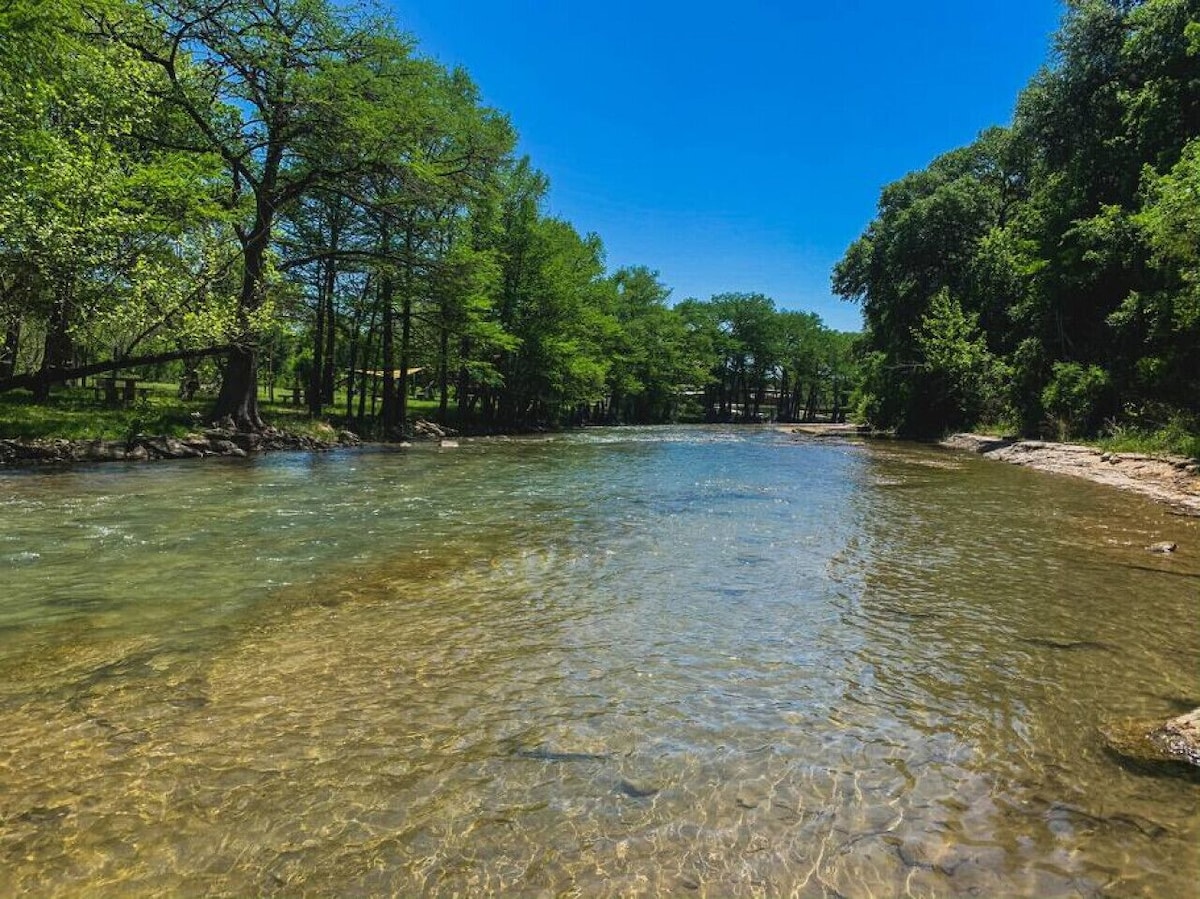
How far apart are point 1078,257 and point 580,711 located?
3452 cm

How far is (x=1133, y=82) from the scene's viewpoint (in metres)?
30.1

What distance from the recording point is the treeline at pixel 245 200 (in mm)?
15805

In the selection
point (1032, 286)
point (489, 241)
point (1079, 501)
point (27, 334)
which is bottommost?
point (1079, 501)

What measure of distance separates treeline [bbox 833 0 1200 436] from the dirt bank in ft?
8.07

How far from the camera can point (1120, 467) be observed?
69.5 feet

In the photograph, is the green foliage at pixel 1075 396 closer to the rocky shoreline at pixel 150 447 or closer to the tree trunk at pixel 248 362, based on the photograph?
the rocky shoreline at pixel 150 447

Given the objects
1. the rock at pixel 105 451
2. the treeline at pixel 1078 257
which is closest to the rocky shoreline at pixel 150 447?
the rock at pixel 105 451

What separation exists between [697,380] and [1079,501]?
247 ft

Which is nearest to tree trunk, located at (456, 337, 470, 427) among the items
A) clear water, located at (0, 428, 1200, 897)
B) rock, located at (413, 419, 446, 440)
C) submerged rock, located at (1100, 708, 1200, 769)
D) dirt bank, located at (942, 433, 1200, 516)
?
rock, located at (413, 419, 446, 440)

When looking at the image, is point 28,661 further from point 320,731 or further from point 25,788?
point 320,731

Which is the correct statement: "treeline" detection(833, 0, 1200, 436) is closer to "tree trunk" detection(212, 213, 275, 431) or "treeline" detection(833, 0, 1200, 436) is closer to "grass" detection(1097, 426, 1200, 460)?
"grass" detection(1097, 426, 1200, 460)

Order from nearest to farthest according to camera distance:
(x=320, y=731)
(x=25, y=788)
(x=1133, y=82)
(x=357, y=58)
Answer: (x=25, y=788) < (x=320, y=731) < (x=357, y=58) < (x=1133, y=82)

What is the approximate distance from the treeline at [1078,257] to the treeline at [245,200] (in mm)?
25494

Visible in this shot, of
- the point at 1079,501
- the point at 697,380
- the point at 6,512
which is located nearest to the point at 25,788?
the point at 6,512
